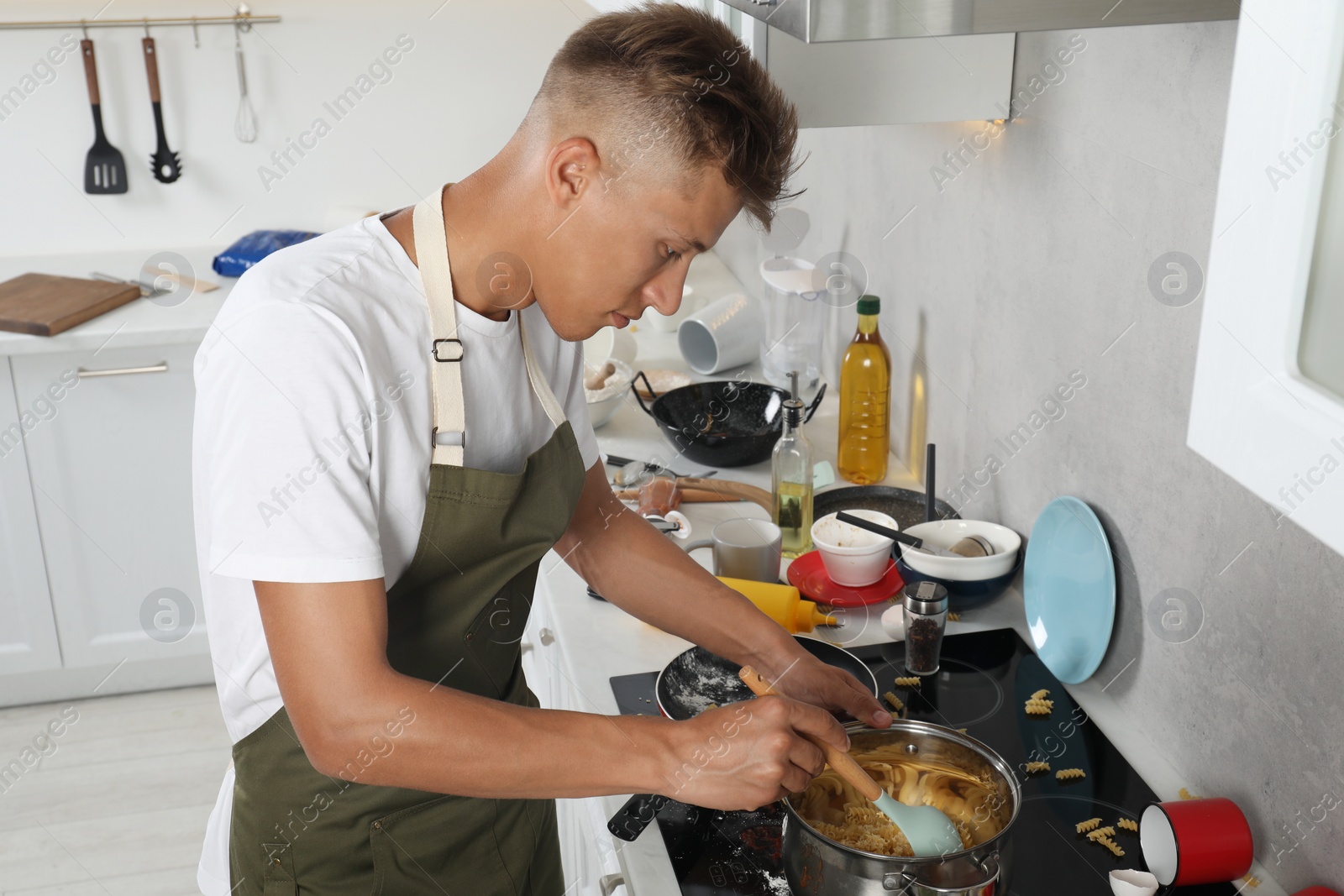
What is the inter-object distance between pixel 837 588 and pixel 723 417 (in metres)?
0.59

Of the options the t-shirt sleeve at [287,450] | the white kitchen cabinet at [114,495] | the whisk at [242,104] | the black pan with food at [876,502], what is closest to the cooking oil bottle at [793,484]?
the black pan with food at [876,502]

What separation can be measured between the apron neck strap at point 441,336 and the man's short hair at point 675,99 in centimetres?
15

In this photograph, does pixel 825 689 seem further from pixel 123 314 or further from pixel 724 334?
pixel 123 314

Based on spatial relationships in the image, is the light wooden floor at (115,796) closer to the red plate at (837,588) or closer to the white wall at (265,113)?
the white wall at (265,113)

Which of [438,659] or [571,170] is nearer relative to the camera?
[571,170]

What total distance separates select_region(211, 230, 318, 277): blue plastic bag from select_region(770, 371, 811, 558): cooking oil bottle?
1634mm

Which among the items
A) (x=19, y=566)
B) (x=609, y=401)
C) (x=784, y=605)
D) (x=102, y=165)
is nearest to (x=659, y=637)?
(x=784, y=605)

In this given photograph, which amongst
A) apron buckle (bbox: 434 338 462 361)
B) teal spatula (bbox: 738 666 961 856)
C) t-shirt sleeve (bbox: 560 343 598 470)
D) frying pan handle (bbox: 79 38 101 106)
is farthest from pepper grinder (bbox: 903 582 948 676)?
frying pan handle (bbox: 79 38 101 106)

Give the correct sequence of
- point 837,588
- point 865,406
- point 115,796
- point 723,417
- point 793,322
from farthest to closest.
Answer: point 115,796
point 793,322
point 723,417
point 865,406
point 837,588

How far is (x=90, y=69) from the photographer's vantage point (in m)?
2.82

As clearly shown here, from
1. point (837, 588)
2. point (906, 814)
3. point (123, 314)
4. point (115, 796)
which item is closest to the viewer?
point (906, 814)

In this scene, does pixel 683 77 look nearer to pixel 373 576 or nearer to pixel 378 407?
pixel 378 407

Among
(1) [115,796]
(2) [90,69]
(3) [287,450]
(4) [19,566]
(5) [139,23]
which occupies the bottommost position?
(1) [115,796]

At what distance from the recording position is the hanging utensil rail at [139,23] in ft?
9.13
